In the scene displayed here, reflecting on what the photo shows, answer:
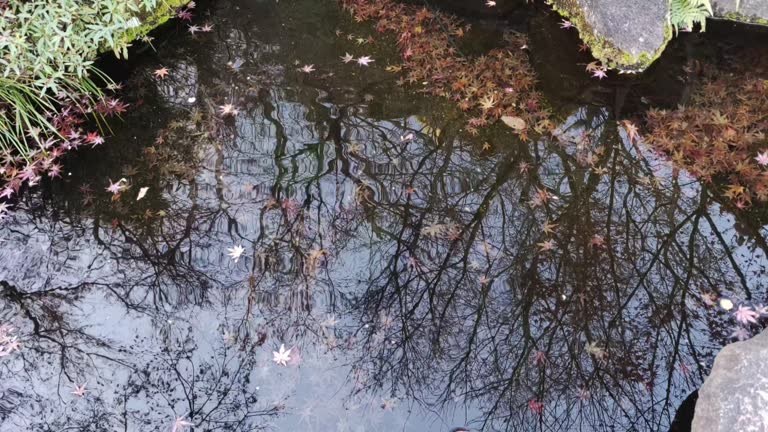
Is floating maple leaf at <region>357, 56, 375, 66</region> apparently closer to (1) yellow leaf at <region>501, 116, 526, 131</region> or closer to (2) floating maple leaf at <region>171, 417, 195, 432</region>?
(1) yellow leaf at <region>501, 116, 526, 131</region>

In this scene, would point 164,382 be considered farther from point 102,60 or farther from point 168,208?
point 102,60

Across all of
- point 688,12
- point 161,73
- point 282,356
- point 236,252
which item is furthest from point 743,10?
point 161,73

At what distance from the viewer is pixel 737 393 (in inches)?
103

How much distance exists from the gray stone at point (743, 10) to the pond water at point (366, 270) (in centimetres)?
117

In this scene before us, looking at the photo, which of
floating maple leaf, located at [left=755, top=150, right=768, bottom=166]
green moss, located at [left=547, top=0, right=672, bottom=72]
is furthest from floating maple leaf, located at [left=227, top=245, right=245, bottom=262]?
floating maple leaf, located at [left=755, top=150, right=768, bottom=166]

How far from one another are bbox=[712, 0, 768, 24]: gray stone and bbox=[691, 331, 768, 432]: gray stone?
423 cm

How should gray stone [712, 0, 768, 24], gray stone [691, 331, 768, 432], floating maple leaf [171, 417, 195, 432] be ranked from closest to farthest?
gray stone [691, 331, 768, 432]
floating maple leaf [171, 417, 195, 432]
gray stone [712, 0, 768, 24]

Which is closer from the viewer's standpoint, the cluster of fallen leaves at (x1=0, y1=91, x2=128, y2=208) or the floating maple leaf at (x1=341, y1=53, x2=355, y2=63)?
the cluster of fallen leaves at (x1=0, y1=91, x2=128, y2=208)

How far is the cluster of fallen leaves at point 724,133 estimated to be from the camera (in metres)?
4.16

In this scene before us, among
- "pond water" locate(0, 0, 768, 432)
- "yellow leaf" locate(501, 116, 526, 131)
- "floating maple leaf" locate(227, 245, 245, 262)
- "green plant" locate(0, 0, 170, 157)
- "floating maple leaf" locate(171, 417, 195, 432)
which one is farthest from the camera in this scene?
"yellow leaf" locate(501, 116, 526, 131)

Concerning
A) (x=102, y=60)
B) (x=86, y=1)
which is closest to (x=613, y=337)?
(x=86, y=1)

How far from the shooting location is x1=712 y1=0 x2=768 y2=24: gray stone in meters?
5.53

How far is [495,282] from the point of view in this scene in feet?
12.2

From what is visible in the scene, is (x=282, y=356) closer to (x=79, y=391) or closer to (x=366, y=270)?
(x=366, y=270)
